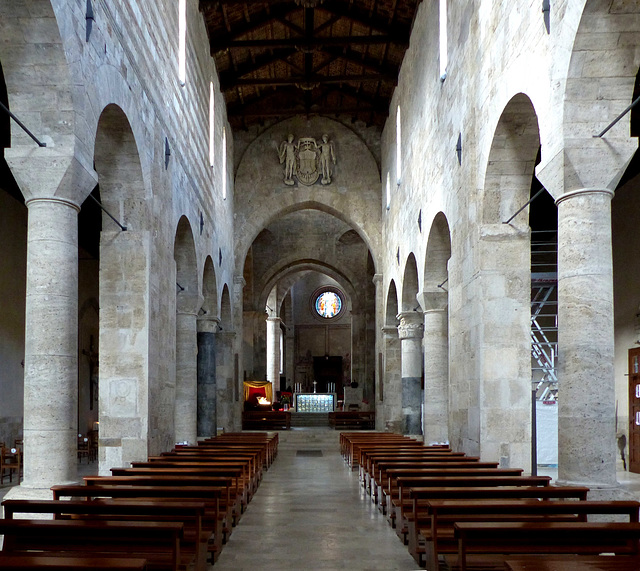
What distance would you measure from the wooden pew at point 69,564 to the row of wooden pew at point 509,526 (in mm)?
1969

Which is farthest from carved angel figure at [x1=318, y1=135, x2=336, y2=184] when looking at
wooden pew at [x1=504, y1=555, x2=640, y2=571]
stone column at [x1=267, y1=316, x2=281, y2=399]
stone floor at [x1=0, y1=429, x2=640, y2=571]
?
wooden pew at [x1=504, y1=555, x2=640, y2=571]

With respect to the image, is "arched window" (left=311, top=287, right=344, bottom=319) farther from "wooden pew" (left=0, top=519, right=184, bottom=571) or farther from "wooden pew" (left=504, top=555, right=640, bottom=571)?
"wooden pew" (left=504, top=555, right=640, bottom=571)

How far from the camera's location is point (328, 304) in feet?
149

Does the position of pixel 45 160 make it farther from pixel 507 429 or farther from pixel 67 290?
pixel 507 429

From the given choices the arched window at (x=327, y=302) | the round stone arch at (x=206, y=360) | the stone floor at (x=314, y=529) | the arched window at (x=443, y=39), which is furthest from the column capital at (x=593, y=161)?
the arched window at (x=327, y=302)

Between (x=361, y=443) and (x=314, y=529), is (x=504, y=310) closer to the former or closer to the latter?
(x=314, y=529)

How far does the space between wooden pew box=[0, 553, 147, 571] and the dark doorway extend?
41.4 meters

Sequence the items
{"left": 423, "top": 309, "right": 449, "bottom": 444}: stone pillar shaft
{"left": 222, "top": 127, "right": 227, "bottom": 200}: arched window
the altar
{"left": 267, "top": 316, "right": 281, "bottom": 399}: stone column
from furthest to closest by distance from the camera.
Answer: {"left": 267, "top": 316, "right": 281, "bottom": 399}: stone column < the altar < {"left": 222, "top": 127, "right": 227, "bottom": 200}: arched window < {"left": 423, "top": 309, "right": 449, "bottom": 444}: stone pillar shaft

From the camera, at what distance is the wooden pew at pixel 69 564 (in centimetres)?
375

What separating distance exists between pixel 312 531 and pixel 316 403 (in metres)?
20.6

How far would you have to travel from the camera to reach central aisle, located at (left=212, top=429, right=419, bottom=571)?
6.96m

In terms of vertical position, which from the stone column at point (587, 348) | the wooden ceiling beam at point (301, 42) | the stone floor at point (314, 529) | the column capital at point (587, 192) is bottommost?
the stone floor at point (314, 529)

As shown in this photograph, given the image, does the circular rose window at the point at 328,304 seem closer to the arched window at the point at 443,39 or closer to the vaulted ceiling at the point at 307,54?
the vaulted ceiling at the point at 307,54

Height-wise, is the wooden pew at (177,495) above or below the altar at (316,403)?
above
